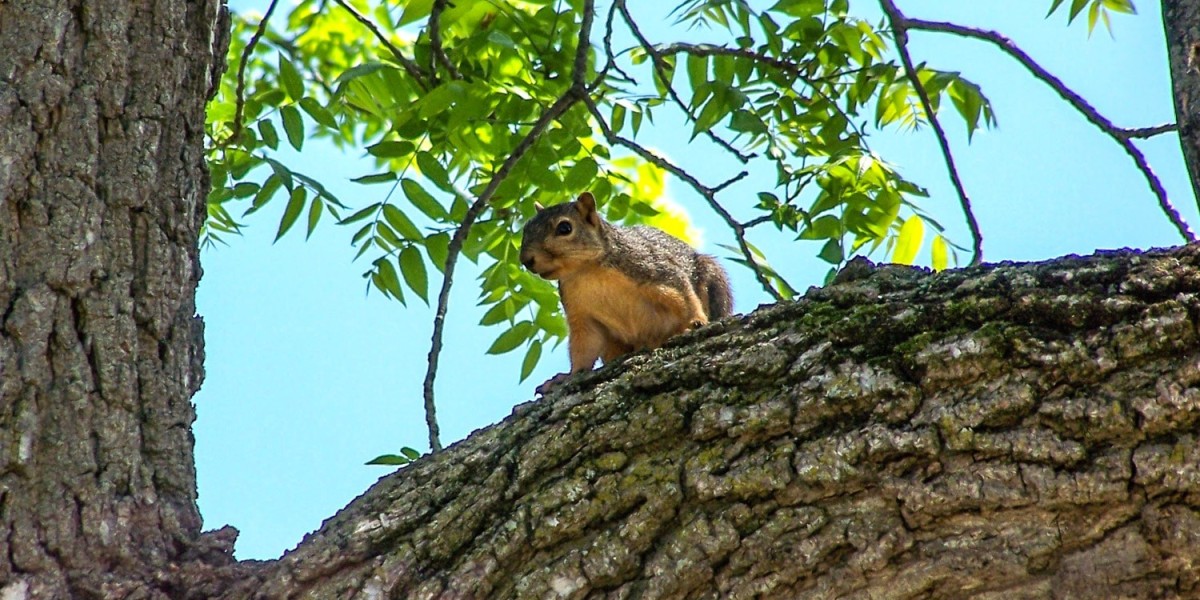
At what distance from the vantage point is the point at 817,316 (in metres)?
2.79

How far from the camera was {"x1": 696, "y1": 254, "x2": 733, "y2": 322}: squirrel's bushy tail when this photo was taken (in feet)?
18.8

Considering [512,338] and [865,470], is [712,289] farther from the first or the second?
[865,470]

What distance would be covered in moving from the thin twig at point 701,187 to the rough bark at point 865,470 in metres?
1.43

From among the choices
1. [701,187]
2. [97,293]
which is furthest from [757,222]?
[97,293]

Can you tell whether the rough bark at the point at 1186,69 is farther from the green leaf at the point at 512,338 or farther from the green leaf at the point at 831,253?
the green leaf at the point at 512,338

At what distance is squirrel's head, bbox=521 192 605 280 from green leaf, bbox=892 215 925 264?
4.44 ft

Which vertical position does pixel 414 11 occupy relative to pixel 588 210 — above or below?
above

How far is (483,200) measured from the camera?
4.17 metres

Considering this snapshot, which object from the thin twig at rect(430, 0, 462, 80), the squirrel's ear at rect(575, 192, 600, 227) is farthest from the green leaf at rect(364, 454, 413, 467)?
the squirrel's ear at rect(575, 192, 600, 227)

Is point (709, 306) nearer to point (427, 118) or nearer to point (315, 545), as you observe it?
point (427, 118)

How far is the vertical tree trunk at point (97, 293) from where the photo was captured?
2.64 meters

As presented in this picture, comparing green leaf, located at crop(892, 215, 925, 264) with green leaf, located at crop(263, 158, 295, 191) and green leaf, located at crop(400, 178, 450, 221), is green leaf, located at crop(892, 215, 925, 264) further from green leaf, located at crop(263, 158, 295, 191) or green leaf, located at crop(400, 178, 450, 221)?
green leaf, located at crop(263, 158, 295, 191)

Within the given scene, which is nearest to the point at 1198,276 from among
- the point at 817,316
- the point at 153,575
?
the point at 817,316

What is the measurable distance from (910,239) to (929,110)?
1.98ft
